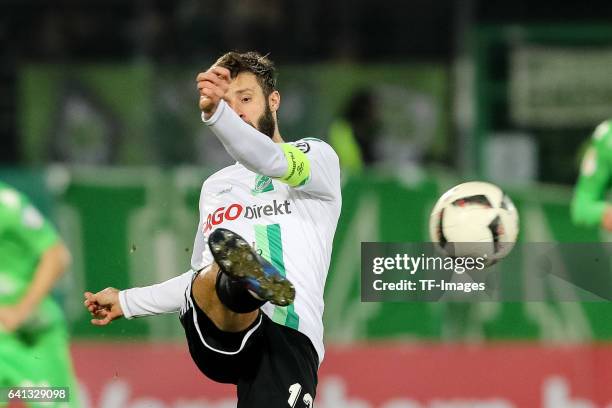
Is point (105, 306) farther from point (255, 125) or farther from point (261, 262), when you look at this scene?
point (261, 262)

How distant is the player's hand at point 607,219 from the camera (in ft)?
25.4

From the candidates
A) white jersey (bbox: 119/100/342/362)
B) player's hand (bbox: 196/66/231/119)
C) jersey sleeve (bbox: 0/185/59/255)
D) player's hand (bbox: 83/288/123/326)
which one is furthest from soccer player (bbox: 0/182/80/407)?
player's hand (bbox: 196/66/231/119)

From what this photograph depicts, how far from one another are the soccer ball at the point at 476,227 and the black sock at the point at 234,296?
1.04 m

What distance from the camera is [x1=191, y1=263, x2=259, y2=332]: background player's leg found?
4871mm

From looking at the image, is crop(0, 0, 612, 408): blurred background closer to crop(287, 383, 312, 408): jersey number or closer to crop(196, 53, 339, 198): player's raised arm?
crop(196, 53, 339, 198): player's raised arm

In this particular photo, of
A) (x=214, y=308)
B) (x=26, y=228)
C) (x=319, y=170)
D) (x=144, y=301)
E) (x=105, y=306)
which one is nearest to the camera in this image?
(x=214, y=308)

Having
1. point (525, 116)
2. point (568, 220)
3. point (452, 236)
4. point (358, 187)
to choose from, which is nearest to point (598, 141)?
point (568, 220)

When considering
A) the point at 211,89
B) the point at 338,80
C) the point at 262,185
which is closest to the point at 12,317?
the point at 262,185

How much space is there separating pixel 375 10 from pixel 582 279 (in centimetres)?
563

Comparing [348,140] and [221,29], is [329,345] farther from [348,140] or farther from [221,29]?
[221,29]

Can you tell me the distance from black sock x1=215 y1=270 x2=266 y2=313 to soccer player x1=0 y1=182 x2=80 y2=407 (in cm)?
179

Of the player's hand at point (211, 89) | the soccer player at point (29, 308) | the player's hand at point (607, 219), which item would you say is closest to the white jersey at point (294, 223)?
the player's hand at point (211, 89)

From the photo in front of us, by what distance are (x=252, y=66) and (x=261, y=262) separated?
853 millimetres

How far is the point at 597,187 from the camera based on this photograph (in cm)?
782
